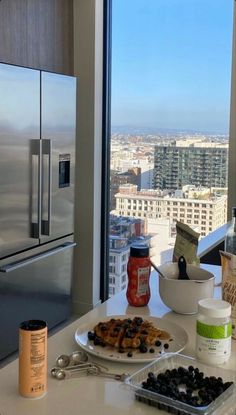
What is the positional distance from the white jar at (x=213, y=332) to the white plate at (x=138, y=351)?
0.09m

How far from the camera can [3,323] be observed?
3.13 meters

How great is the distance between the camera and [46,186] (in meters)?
3.34

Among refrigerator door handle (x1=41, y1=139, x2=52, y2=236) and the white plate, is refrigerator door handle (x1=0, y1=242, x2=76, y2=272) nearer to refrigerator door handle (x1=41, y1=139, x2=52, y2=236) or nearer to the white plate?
refrigerator door handle (x1=41, y1=139, x2=52, y2=236)

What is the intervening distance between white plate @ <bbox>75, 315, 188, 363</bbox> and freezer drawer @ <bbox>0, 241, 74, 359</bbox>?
1.63 meters

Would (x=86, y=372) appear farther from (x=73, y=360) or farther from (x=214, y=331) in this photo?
(x=214, y=331)

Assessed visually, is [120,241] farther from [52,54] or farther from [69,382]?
[69,382]

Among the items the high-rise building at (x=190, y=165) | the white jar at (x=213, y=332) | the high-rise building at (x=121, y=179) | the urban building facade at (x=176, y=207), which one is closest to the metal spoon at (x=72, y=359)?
the white jar at (x=213, y=332)

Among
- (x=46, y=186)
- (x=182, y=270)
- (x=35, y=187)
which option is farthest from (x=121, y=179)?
(x=182, y=270)

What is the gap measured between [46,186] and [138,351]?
6.91 ft

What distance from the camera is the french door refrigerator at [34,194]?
302 cm

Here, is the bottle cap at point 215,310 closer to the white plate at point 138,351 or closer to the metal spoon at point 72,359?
the white plate at point 138,351

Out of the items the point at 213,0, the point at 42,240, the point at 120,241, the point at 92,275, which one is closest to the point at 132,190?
the point at 120,241

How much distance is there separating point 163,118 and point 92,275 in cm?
133

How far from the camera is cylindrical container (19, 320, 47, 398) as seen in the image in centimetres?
112
